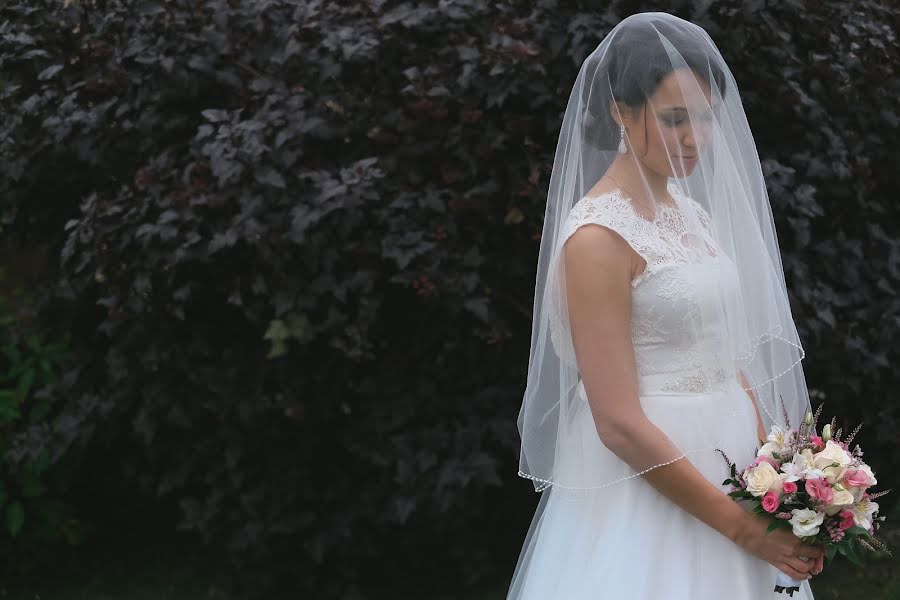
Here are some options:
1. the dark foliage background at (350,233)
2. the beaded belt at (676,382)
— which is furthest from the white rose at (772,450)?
the dark foliage background at (350,233)


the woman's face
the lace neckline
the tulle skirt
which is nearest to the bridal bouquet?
the tulle skirt

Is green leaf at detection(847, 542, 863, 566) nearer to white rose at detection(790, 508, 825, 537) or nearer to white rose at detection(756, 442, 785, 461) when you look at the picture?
white rose at detection(790, 508, 825, 537)

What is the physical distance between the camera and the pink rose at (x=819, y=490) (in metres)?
2.28

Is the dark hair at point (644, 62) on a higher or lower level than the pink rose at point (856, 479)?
higher

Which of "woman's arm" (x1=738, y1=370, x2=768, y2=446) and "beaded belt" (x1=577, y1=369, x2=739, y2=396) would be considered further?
"woman's arm" (x1=738, y1=370, x2=768, y2=446)

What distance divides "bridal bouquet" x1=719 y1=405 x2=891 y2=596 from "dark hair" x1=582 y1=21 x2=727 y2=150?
0.88 m

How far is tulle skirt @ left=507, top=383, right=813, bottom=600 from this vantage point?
8.25 ft

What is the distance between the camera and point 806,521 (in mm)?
2301

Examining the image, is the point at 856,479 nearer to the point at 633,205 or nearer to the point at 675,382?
the point at 675,382

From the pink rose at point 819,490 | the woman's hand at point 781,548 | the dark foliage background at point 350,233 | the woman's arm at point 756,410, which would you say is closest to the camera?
the pink rose at point 819,490

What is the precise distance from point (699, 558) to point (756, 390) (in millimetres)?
515

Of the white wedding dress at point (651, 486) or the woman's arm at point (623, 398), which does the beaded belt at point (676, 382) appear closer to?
the white wedding dress at point (651, 486)

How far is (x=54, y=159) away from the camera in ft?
15.4

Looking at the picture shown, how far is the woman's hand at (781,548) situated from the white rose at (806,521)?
0.27 feet
